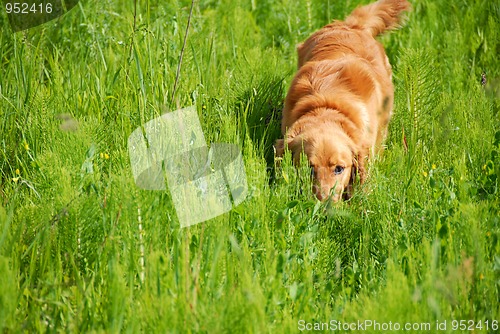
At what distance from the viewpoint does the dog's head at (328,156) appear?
3.57 meters

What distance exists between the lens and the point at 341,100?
4047mm

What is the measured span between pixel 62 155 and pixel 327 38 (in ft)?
7.23

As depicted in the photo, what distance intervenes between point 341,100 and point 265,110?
21.9 inches

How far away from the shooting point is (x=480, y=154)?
3.44m

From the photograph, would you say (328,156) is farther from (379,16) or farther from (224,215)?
(379,16)

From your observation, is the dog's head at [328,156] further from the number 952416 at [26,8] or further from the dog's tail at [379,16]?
the number 952416 at [26,8]

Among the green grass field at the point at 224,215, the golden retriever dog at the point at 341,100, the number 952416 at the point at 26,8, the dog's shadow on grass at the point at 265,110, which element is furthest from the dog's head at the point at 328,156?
the number 952416 at the point at 26,8

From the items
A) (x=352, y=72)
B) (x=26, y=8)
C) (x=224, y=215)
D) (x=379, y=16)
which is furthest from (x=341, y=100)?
(x=26, y=8)

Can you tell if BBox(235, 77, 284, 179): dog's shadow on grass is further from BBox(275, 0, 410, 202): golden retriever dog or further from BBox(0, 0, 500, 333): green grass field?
BBox(275, 0, 410, 202): golden retriever dog

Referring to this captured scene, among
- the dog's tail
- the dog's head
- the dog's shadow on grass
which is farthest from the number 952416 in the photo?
the dog's tail

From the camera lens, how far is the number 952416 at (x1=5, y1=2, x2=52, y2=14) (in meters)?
4.10

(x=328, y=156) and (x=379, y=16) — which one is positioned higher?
(x=379, y=16)

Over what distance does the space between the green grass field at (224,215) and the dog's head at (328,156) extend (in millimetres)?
159

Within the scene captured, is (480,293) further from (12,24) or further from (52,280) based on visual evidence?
(12,24)
